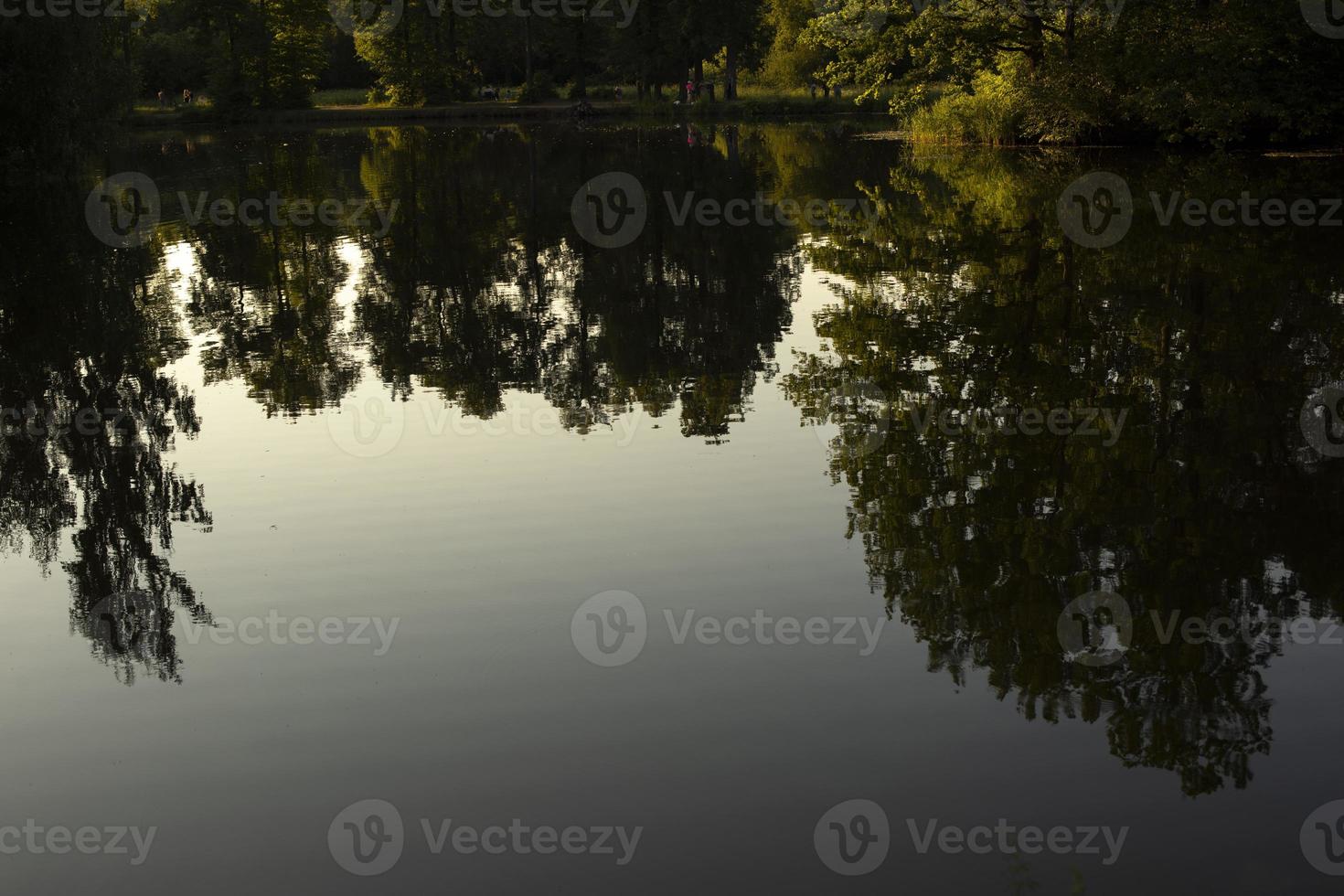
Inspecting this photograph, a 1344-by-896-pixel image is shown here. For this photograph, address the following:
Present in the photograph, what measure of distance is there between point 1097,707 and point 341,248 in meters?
20.4

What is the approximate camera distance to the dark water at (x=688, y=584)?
5.91 meters

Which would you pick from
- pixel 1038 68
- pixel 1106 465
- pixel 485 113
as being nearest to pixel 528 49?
pixel 485 113

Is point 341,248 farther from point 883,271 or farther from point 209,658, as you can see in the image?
point 209,658

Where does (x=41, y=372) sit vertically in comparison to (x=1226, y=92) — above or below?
below

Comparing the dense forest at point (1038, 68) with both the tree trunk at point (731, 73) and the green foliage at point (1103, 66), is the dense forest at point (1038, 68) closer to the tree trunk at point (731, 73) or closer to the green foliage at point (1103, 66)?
the green foliage at point (1103, 66)

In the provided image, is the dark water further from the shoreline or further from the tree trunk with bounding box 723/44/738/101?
the tree trunk with bounding box 723/44/738/101

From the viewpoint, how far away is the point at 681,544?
30.6 ft

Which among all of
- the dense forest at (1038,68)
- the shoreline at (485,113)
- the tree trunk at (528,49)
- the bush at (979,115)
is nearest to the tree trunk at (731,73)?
the shoreline at (485,113)

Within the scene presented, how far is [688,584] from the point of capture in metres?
8.62

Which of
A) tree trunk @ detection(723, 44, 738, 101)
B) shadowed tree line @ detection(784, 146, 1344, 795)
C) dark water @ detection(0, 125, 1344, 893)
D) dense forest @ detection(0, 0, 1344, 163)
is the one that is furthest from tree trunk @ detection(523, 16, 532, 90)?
dark water @ detection(0, 125, 1344, 893)

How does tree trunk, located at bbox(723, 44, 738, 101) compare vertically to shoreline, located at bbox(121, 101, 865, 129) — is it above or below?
above

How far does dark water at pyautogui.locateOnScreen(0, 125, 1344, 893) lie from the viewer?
591cm

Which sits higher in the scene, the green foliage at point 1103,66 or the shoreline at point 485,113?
the shoreline at point 485,113

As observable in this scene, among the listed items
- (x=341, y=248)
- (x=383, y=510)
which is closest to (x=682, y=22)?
(x=341, y=248)
